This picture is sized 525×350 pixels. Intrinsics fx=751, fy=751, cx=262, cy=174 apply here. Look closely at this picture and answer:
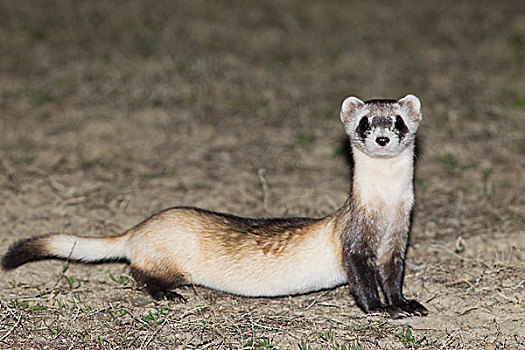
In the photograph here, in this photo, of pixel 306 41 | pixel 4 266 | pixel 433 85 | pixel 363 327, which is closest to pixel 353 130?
pixel 363 327

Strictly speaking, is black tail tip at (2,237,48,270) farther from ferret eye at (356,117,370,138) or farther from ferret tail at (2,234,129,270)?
ferret eye at (356,117,370,138)

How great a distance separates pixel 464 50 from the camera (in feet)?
31.1

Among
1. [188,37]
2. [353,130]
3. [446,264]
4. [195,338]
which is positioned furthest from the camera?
[188,37]

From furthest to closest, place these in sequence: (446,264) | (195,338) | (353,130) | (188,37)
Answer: (188,37) → (446,264) → (353,130) → (195,338)

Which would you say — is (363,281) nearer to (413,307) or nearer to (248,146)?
(413,307)

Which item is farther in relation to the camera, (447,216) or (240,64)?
(240,64)

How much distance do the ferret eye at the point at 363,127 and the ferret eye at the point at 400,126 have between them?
0.49ft

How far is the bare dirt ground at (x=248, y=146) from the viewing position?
3988mm

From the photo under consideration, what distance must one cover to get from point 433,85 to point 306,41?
82.4 inches

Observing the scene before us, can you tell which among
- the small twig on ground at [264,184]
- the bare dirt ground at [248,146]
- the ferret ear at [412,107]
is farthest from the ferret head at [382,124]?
the small twig on ground at [264,184]

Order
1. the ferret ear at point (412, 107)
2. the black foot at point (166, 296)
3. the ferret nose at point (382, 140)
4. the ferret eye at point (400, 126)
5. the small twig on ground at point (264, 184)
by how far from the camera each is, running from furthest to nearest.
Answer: the small twig on ground at point (264, 184)
the black foot at point (166, 296)
the ferret ear at point (412, 107)
the ferret eye at point (400, 126)
the ferret nose at point (382, 140)

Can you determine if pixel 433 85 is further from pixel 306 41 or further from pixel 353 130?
pixel 353 130

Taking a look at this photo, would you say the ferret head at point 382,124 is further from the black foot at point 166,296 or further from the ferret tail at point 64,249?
the ferret tail at point 64,249

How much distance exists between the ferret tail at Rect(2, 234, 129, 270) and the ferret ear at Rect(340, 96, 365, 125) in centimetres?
144
